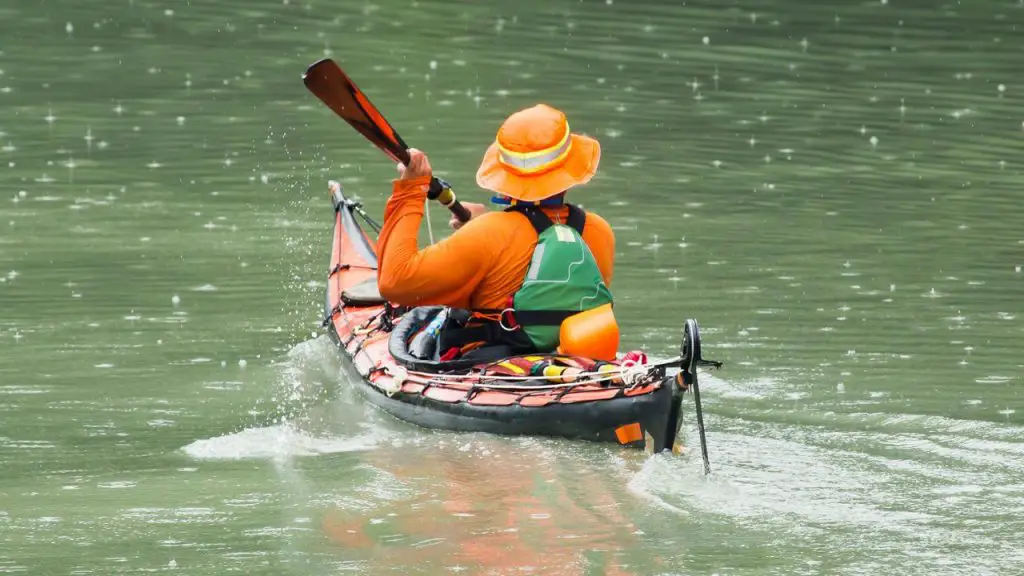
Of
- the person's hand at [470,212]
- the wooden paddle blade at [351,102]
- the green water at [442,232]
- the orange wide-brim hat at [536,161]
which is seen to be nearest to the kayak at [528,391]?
the green water at [442,232]

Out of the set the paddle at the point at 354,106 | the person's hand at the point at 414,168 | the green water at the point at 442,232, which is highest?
the paddle at the point at 354,106

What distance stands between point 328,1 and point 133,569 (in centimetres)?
1960

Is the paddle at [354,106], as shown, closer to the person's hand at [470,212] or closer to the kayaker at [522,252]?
the kayaker at [522,252]

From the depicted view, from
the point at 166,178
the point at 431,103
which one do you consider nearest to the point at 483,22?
the point at 431,103

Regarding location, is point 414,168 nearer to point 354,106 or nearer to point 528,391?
point 354,106

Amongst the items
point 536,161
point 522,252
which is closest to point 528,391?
point 522,252

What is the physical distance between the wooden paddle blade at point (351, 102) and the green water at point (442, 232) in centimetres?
133

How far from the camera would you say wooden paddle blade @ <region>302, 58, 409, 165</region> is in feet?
27.6

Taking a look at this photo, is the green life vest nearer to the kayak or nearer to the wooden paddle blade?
the kayak

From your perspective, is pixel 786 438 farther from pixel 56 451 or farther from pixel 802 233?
pixel 802 233

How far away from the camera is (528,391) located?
8148 mm

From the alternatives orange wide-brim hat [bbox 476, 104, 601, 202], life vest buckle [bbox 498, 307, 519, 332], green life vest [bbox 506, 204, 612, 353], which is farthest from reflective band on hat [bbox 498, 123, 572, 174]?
life vest buckle [bbox 498, 307, 519, 332]

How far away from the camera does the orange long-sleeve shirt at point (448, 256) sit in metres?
8.23

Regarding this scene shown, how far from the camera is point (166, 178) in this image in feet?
49.5
